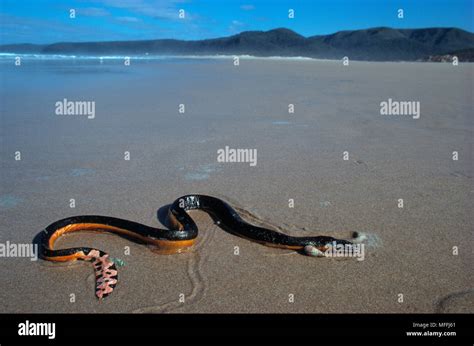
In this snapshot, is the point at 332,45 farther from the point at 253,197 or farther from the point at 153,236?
the point at 153,236

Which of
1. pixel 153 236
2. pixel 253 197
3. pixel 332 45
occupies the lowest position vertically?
pixel 153 236

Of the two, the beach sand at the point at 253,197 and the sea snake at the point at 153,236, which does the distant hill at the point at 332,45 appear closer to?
the beach sand at the point at 253,197

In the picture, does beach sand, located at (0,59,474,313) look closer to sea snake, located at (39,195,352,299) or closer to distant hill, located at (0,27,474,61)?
sea snake, located at (39,195,352,299)

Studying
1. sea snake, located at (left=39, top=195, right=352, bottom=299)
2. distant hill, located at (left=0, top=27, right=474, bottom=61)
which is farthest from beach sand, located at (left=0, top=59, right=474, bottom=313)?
distant hill, located at (left=0, top=27, right=474, bottom=61)

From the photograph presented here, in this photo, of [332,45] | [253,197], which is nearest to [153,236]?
[253,197]

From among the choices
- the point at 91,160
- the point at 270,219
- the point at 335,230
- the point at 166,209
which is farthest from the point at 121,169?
the point at 335,230

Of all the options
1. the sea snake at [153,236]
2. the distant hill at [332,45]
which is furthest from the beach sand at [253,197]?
the distant hill at [332,45]

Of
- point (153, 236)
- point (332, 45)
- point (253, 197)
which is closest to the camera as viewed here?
point (153, 236)
